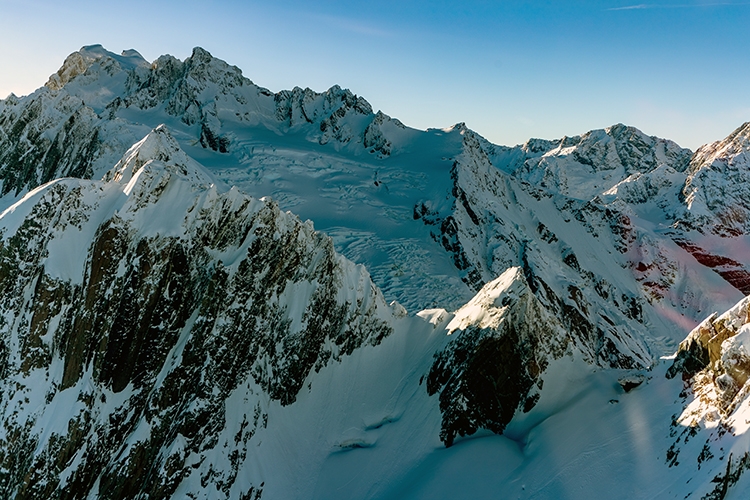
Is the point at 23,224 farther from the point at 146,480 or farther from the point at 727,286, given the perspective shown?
the point at 727,286

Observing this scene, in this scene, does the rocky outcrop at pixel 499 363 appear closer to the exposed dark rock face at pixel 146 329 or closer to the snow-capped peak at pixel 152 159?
the exposed dark rock face at pixel 146 329

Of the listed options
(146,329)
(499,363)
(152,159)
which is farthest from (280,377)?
(152,159)

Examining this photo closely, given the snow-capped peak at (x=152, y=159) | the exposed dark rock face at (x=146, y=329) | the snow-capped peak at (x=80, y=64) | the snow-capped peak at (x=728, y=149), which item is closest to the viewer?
the exposed dark rock face at (x=146, y=329)

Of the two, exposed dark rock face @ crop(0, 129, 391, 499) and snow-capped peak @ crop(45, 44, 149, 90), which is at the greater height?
snow-capped peak @ crop(45, 44, 149, 90)

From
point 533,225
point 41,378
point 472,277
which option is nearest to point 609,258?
point 533,225

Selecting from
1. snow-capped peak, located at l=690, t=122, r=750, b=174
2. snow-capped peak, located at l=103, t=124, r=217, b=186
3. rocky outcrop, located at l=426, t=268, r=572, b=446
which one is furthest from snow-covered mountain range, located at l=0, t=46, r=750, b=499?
snow-capped peak, located at l=690, t=122, r=750, b=174

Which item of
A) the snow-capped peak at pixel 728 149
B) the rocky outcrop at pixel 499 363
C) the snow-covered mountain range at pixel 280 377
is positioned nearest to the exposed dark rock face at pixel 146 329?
the snow-covered mountain range at pixel 280 377

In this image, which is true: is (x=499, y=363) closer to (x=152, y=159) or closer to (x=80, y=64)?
(x=152, y=159)

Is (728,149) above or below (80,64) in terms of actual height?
below

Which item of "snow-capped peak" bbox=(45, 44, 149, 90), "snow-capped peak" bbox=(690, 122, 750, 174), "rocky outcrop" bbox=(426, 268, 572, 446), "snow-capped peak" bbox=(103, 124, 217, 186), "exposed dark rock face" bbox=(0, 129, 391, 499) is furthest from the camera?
"snow-capped peak" bbox=(45, 44, 149, 90)

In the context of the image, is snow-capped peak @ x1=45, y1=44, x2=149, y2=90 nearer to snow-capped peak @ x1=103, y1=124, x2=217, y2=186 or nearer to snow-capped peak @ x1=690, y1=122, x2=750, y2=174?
snow-capped peak @ x1=103, y1=124, x2=217, y2=186

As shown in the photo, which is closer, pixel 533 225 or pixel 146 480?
pixel 146 480
